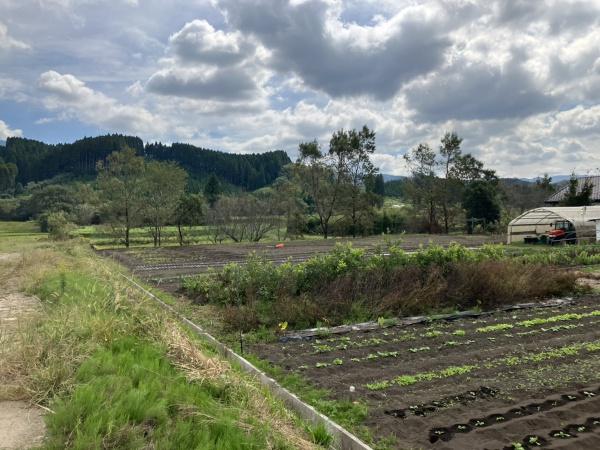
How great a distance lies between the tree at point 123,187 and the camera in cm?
2867

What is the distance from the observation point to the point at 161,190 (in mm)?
29531

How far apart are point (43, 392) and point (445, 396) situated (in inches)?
152

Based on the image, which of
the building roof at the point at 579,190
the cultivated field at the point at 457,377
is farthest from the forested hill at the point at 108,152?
the cultivated field at the point at 457,377

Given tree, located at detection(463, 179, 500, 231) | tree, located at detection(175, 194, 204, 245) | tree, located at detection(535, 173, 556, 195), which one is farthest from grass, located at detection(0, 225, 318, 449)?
tree, located at detection(535, 173, 556, 195)

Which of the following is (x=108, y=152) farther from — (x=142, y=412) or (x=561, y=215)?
(x=142, y=412)

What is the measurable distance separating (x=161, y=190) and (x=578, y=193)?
3148cm

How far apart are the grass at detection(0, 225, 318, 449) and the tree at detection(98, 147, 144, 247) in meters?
24.3

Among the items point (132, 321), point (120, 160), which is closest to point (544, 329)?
point (132, 321)

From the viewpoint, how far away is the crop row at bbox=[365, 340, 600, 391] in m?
5.27

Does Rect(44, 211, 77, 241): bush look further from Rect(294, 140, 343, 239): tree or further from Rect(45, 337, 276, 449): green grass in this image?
Rect(45, 337, 276, 449): green grass

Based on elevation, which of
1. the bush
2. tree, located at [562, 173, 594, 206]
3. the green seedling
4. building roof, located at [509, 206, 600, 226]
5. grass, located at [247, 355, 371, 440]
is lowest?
grass, located at [247, 355, 371, 440]

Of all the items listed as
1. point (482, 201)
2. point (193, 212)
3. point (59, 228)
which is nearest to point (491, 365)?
point (59, 228)

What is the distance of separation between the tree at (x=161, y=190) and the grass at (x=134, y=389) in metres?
24.2

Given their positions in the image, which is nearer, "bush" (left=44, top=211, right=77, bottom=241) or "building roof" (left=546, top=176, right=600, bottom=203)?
"bush" (left=44, top=211, right=77, bottom=241)
